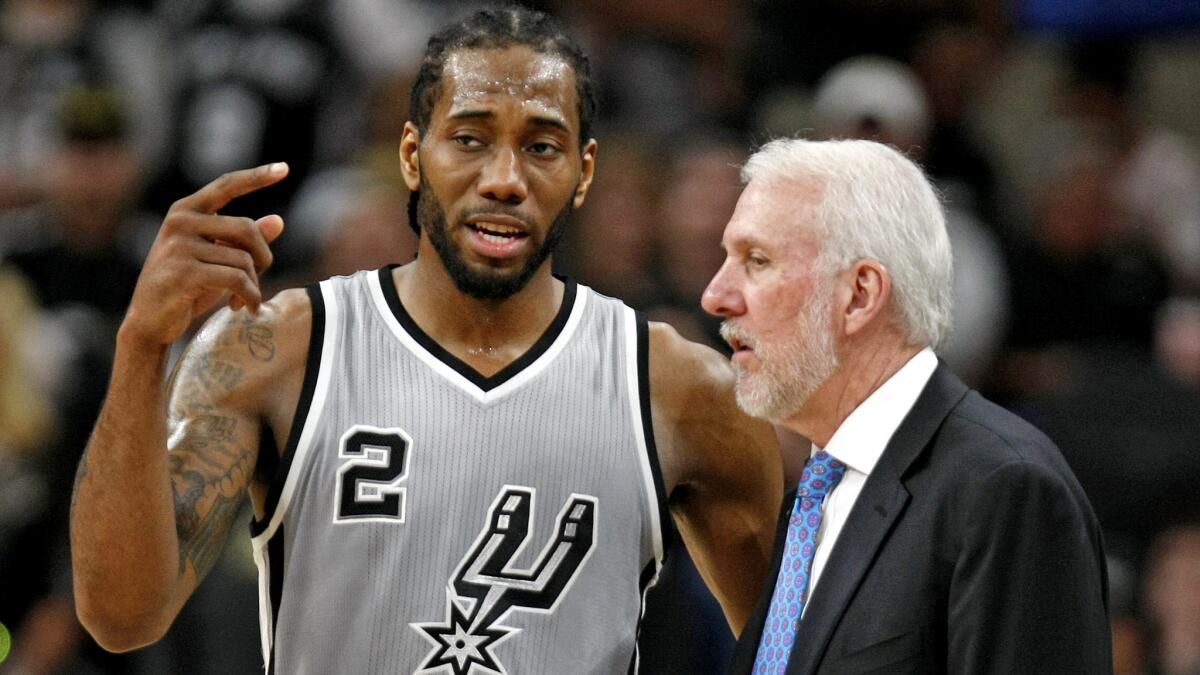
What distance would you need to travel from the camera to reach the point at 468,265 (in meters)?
3.51

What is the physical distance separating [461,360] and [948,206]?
3.93 meters

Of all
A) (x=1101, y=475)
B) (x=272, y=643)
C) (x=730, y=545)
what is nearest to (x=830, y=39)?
(x=1101, y=475)

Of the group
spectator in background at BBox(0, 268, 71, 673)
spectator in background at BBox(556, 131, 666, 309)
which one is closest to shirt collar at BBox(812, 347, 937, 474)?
spectator in background at BBox(556, 131, 666, 309)

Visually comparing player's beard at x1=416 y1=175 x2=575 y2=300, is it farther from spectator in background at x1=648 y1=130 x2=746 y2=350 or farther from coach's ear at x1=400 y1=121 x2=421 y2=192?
spectator in background at x1=648 y1=130 x2=746 y2=350

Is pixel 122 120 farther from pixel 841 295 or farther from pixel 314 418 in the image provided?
pixel 841 295

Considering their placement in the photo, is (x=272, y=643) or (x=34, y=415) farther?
(x=34, y=415)

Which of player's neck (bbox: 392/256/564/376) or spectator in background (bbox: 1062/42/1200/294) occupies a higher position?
spectator in background (bbox: 1062/42/1200/294)

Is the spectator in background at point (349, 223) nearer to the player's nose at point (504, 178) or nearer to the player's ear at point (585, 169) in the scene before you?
the player's ear at point (585, 169)

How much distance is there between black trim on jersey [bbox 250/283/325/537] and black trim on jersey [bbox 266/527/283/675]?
0.11 ft

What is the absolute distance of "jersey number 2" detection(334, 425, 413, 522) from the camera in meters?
3.41

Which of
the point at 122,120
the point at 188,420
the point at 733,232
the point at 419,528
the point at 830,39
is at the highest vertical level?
the point at 830,39

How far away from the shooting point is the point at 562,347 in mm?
3639

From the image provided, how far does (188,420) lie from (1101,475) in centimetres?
361

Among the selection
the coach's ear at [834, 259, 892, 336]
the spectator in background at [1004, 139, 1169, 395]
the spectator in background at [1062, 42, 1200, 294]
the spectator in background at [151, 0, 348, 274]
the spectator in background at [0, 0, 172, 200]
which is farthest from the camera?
the spectator in background at [1062, 42, 1200, 294]
